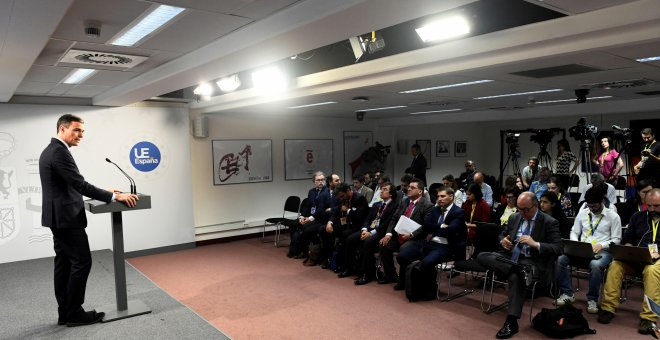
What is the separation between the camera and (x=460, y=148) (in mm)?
12805

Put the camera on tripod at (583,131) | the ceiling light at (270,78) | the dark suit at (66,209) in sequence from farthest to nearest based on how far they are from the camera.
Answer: the camera on tripod at (583,131), the ceiling light at (270,78), the dark suit at (66,209)

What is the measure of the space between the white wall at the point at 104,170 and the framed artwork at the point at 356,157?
376 cm

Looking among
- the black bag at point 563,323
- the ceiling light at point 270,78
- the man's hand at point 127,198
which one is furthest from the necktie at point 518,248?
the man's hand at point 127,198

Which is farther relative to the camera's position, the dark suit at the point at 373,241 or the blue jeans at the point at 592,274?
the dark suit at the point at 373,241

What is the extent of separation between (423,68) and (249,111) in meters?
4.59

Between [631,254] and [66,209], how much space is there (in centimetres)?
485

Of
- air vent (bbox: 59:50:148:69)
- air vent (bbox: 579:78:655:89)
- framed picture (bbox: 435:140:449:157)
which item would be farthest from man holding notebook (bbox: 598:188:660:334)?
Result: framed picture (bbox: 435:140:449:157)

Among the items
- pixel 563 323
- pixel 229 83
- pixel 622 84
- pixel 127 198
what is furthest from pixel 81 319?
pixel 622 84

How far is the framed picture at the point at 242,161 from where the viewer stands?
821cm

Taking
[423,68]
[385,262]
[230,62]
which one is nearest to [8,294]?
[230,62]

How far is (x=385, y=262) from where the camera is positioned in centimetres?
555

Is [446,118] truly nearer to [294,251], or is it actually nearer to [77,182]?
[294,251]

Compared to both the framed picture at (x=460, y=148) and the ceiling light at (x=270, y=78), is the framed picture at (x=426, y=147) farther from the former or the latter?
the ceiling light at (x=270, y=78)

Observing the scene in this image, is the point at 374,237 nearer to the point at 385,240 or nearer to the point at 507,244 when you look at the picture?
the point at 385,240
